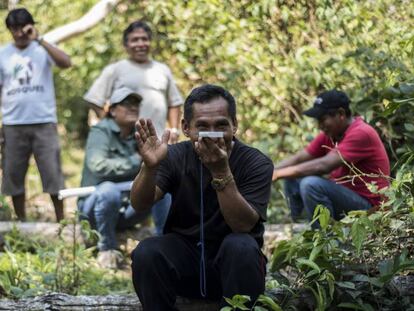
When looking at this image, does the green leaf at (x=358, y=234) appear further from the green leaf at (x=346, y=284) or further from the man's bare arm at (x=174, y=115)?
the man's bare arm at (x=174, y=115)

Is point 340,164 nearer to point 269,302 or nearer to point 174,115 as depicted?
point 174,115

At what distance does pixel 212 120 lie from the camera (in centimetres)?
411

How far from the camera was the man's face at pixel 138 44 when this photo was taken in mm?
7312

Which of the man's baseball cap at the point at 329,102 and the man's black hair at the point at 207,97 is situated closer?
the man's black hair at the point at 207,97

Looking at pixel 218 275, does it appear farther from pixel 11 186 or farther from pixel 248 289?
pixel 11 186

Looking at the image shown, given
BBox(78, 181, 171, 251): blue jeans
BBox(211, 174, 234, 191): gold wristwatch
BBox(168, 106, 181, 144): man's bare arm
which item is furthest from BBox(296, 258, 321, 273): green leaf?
BBox(168, 106, 181, 144): man's bare arm

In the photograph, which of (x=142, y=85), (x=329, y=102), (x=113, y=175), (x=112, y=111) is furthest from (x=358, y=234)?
(x=142, y=85)

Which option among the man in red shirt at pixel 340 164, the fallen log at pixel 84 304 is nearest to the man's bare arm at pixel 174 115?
the man in red shirt at pixel 340 164

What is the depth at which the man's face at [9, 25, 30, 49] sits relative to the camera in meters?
7.10

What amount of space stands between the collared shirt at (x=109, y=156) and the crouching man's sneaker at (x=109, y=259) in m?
0.56

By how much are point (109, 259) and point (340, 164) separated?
5.70 feet

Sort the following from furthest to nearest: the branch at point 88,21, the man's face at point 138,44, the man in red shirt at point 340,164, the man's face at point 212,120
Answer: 1. the branch at point 88,21
2. the man's face at point 138,44
3. the man in red shirt at point 340,164
4. the man's face at point 212,120

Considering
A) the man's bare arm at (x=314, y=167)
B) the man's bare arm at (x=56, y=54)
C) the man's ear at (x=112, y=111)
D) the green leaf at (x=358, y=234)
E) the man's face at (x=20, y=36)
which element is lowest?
the green leaf at (x=358, y=234)

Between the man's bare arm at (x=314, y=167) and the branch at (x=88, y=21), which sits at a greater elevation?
the branch at (x=88, y=21)
